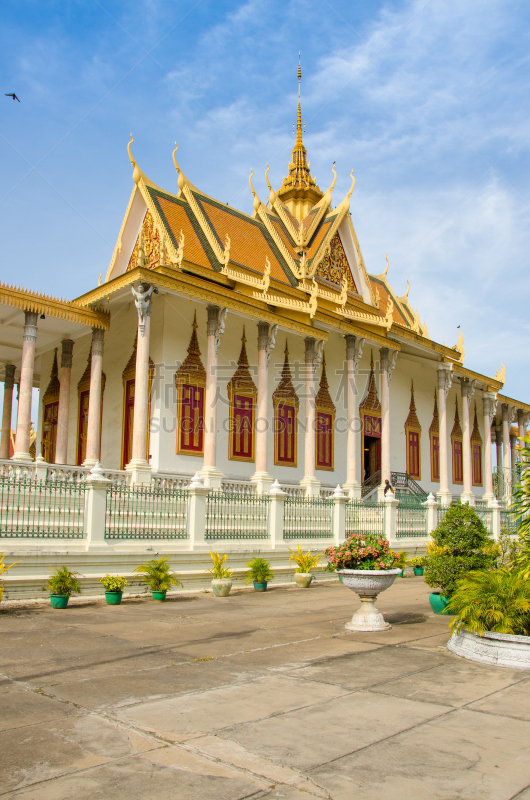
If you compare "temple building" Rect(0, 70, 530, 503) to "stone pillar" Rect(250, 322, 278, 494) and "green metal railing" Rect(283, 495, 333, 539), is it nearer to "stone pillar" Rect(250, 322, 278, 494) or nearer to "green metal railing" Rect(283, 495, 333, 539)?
"stone pillar" Rect(250, 322, 278, 494)

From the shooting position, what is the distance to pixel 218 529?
12.7 metres

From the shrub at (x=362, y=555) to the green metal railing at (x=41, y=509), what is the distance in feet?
15.2

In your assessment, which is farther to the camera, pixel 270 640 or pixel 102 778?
pixel 270 640

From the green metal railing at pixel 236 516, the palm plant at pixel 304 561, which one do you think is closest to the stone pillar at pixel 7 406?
the green metal railing at pixel 236 516

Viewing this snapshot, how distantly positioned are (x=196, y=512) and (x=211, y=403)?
13.7 ft

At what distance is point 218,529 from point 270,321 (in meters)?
6.69

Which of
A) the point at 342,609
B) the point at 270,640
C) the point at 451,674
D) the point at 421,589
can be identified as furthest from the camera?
the point at 421,589

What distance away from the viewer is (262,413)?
17.1 meters

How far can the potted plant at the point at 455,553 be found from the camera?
27.2 feet

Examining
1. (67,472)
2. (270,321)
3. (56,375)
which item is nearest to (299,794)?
A: (67,472)

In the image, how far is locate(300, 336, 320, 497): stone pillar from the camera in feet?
58.4

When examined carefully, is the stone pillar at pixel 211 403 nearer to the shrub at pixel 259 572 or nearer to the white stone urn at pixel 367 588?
the shrub at pixel 259 572

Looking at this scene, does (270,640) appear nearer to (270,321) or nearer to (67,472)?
(67,472)

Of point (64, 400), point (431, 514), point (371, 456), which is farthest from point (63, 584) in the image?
point (371, 456)
